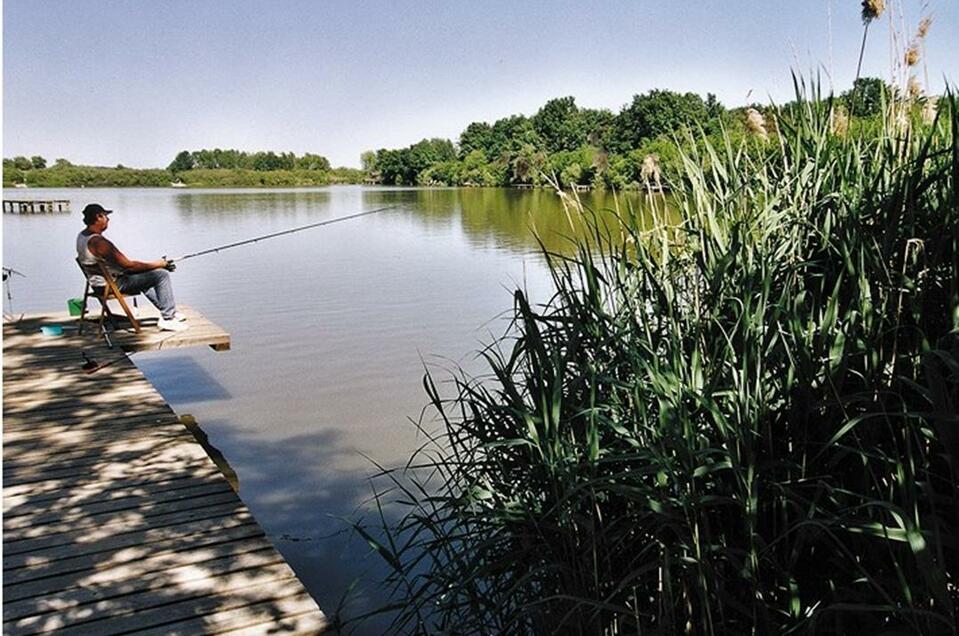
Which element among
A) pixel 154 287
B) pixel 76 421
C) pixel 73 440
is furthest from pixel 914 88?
pixel 154 287

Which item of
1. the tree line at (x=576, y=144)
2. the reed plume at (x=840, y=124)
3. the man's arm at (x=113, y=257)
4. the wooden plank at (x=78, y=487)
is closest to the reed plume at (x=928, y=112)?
the tree line at (x=576, y=144)

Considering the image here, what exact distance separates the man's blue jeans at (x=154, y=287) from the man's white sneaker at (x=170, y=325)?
0.05 metres

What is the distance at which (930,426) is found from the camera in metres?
2.23

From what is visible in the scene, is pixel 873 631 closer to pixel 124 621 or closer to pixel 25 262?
pixel 124 621

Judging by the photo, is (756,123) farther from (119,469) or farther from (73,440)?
(73,440)

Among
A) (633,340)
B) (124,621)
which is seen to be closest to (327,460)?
→ (124,621)

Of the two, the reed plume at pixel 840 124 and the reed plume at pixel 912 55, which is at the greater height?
the reed plume at pixel 912 55

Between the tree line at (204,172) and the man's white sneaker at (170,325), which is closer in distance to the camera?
the man's white sneaker at (170,325)

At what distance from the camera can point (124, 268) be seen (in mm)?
7371

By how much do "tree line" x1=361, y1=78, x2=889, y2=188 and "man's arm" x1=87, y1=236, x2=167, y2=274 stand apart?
339cm

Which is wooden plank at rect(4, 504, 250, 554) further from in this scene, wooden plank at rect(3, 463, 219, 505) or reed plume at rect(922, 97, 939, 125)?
reed plume at rect(922, 97, 939, 125)

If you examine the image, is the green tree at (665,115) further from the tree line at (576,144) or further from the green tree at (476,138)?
the green tree at (476,138)

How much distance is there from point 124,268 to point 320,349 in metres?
3.64

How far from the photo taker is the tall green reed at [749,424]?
83.7 inches
